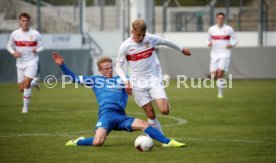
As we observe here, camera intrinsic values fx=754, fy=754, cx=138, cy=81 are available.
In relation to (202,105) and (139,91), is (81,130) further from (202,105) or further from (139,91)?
(202,105)

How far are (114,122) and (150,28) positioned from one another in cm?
2365

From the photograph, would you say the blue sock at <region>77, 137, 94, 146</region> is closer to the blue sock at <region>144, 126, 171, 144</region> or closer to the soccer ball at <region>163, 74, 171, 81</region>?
the blue sock at <region>144, 126, 171, 144</region>

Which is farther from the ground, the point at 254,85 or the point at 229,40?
the point at 229,40

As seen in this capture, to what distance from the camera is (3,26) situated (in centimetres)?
3294

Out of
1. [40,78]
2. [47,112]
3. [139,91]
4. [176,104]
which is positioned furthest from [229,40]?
[139,91]

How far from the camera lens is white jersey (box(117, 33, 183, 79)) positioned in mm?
12664

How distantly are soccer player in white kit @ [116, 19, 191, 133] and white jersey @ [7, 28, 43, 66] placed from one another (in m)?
7.22

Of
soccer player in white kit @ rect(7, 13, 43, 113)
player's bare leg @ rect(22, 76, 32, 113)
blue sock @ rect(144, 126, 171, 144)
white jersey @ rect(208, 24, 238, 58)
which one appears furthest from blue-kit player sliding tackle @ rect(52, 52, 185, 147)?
white jersey @ rect(208, 24, 238, 58)

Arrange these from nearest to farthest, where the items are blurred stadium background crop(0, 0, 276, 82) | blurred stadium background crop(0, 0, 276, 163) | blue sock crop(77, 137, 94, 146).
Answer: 1. blurred stadium background crop(0, 0, 276, 163)
2. blue sock crop(77, 137, 94, 146)
3. blurred stadium background crop(0, 0, 276, 82)

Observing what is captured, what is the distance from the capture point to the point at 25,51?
64.7ft

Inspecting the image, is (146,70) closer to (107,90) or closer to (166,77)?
(107,90)

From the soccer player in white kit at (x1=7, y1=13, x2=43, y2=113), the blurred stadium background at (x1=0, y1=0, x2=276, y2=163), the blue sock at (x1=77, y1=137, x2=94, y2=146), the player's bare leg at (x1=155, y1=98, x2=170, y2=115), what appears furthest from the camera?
the soccer player in white kit at (x1=7, y1=13, x2=43, y2=113)

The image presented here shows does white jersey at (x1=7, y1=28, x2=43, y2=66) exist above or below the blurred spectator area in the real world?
below

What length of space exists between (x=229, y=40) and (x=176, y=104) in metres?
4.57
